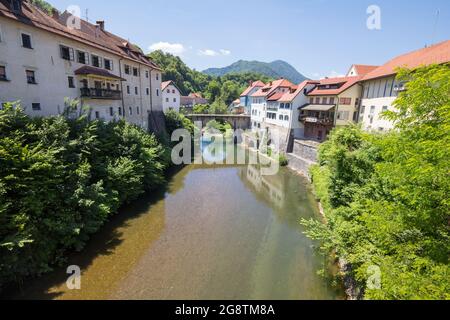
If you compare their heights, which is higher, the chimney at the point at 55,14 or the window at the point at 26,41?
the chimney at the point at 55,14

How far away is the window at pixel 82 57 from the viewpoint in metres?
19.6

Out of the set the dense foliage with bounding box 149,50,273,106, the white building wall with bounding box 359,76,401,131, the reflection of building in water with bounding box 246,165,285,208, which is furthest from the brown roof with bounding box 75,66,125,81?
the dense foliage with bounding box 149,50,273,106

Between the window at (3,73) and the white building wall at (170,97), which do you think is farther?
the white building wall at (170,97)

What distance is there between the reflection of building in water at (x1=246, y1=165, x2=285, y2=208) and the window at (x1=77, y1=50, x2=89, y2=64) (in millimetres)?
20047

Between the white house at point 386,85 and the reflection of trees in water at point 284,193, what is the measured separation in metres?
8.29

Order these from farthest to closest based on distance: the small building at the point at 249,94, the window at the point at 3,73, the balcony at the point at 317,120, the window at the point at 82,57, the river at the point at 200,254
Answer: the small building at the point at 249,94
the balcony at the point at 317,120
the window at the point at 82,57
the window at the point at 3,73
the river at the point at 200,254

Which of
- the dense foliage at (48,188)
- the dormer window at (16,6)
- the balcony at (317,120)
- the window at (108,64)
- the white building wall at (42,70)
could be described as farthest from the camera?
the balcony at (317,120)

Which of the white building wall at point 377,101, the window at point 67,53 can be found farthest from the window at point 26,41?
the white building wall at point 377,101

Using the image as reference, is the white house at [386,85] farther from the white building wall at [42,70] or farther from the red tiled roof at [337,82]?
the white building wall at [42,70]

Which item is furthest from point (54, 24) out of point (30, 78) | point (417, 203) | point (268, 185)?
point (417, 203)

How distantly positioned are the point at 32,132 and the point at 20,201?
4.44 metres
